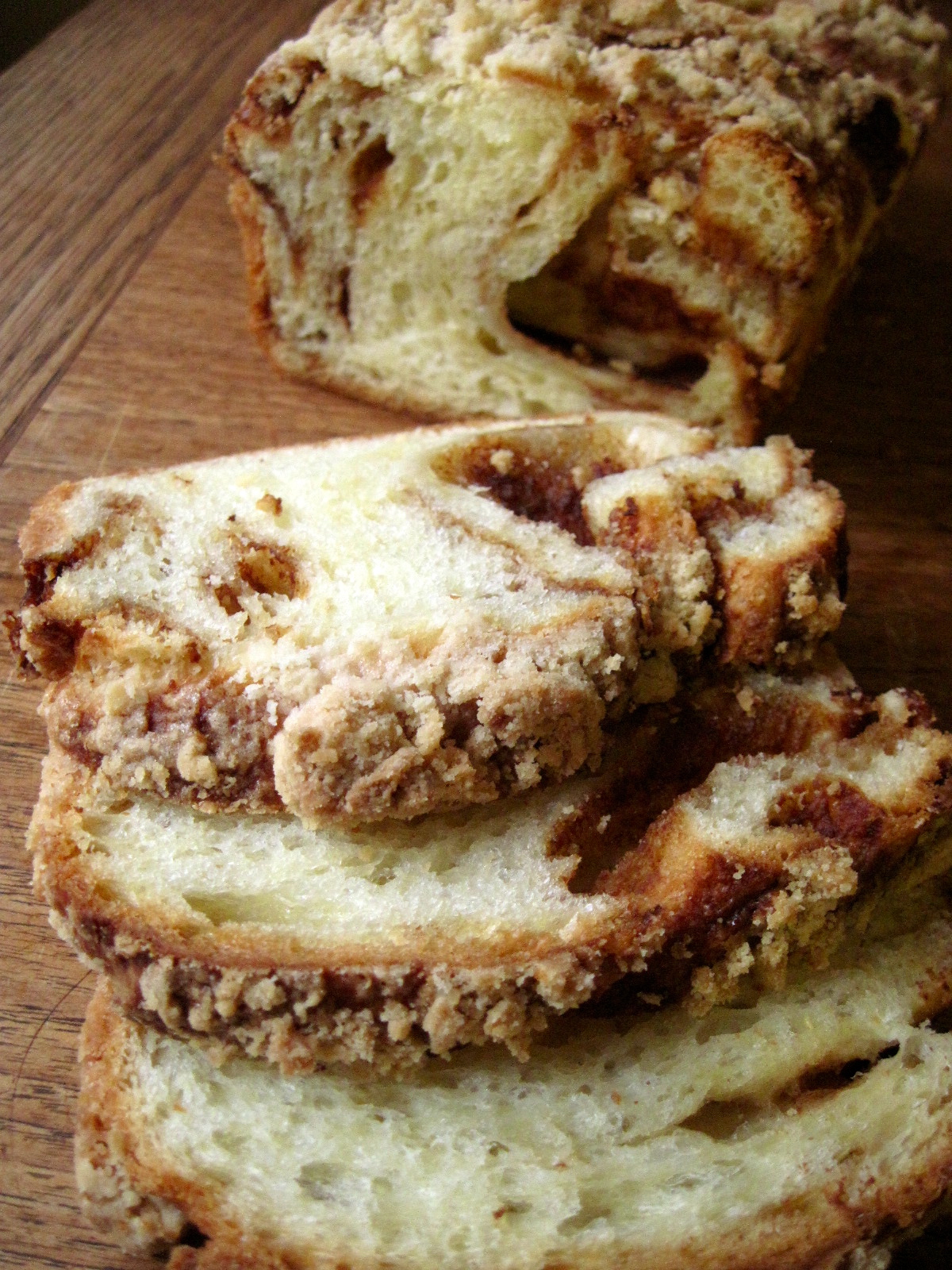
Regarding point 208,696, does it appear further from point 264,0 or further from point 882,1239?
point 264,0

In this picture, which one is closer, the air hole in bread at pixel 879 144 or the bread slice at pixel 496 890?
the bread slice at pixel 496 890

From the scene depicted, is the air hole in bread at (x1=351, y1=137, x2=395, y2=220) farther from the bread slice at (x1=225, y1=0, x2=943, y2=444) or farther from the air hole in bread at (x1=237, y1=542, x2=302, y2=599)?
the air hole in bread at (x1=237, y1=542, x2=302, y2=599)

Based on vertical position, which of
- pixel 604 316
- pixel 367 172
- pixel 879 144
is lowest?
pixel 604 316

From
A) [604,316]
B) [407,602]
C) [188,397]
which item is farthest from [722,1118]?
[188,397]

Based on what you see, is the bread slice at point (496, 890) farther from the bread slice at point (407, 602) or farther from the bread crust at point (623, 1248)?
the bread crust at point (623, 1248)

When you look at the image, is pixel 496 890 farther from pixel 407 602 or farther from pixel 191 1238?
pixel 191 1238

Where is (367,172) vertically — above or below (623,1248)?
above

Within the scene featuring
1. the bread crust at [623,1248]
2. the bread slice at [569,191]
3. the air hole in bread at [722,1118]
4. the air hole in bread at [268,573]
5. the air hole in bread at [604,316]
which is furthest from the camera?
the air hole in bread at [604,316]

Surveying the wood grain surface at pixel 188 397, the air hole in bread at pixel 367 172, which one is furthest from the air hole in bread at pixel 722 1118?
the air hole in bread at pixel 367 172
